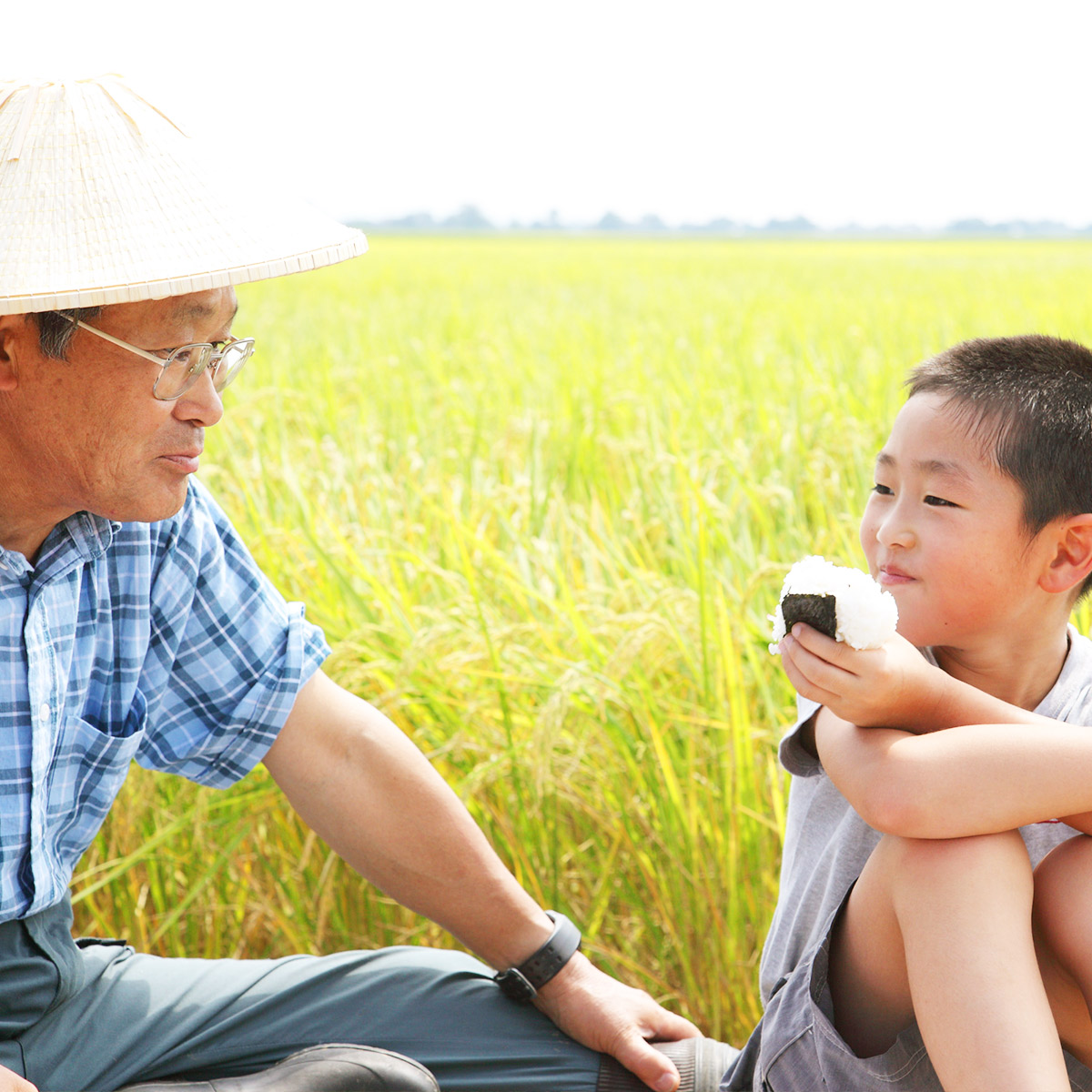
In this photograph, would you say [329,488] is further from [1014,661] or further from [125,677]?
[1014,661]

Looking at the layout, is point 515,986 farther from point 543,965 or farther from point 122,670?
point 122,670

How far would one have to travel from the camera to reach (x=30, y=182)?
1121 millimetres

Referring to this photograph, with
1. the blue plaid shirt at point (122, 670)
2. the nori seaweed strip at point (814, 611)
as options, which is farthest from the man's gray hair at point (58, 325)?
the nori seaweed strip at point (814, 611)

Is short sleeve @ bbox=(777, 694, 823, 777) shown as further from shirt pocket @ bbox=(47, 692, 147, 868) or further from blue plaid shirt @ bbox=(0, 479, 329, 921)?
shirt pocket @ bbox=(47, 692, 147, 868)

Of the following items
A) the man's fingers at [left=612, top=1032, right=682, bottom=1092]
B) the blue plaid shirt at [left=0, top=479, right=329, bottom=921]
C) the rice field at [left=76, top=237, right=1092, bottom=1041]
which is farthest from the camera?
the rice field at [left=76, top=237, right=1092, bottom=1041]

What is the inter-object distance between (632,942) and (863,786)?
32.3 inches

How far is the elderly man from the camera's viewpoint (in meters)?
1.14

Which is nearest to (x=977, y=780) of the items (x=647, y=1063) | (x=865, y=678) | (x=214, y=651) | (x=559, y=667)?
(x=865, y=678)

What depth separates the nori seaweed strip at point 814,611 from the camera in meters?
1.08

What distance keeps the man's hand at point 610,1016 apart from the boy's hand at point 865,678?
494 mm

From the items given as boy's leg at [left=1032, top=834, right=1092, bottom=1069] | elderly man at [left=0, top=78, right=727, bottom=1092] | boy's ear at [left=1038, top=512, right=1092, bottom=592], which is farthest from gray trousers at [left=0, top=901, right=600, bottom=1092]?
boy's ear at [left=1038, top=512, right=1092, bottom=592]

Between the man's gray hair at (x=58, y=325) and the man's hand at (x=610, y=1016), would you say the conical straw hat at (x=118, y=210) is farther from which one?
the man's hand at (x=610, y=1016)

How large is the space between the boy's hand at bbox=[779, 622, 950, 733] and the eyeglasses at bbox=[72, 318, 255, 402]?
0.64 m

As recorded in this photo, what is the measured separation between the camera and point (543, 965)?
1386mm
